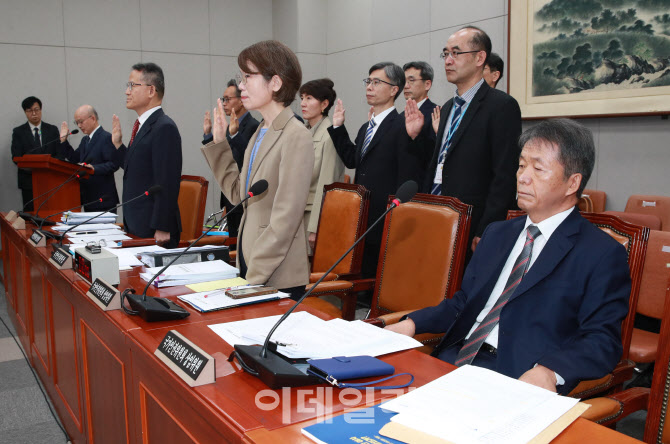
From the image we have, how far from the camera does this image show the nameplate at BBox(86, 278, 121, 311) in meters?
1.50

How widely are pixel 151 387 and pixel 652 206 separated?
3508 mm

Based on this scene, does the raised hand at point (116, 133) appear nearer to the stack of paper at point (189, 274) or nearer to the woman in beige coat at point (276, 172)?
the woman in beige coat at point (276, 172)

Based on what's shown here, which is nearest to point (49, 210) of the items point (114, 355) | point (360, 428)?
point (114, 355)

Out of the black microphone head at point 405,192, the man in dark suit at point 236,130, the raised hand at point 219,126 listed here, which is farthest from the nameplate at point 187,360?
the man in dark suit at point 236,130

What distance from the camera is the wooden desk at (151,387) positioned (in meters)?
0.91

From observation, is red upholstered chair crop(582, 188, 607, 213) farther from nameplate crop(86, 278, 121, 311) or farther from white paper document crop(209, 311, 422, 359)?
nameplate crop(86, 278, 121, 311)

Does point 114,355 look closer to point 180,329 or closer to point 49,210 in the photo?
point 180,329

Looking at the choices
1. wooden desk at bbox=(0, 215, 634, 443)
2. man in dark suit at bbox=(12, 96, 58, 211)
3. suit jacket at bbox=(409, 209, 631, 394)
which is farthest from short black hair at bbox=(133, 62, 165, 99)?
man in dark suit at bbox=(12, 96, 58, 211)

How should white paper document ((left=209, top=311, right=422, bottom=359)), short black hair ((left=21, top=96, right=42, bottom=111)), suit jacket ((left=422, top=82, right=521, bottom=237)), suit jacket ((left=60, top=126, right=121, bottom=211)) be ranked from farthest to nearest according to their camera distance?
1. short black hair ((left=21, top=96, right=42, bottom=111))
2. suit jacket ((left=60, top=126, right=121, bottom=211))
3. suit jacket ((left=422, top=82, right=521, bottom=237))
4. white paper document ((left=209, top=311, right=422, bottom=359))

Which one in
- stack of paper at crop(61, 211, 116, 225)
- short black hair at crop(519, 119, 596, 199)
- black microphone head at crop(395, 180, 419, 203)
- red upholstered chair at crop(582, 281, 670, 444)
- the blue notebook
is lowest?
red upholstered chair at crop(582, 281, 670, 444)

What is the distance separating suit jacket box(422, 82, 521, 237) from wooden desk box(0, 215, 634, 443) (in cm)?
123

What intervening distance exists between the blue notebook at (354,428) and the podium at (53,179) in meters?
3.33

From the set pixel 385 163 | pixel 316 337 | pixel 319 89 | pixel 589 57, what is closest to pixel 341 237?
pixel 385 163

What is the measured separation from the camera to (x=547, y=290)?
140 centimetres
